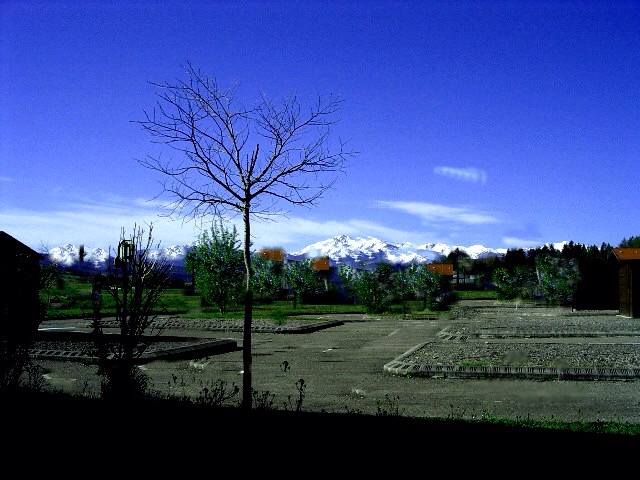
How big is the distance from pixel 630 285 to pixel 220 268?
2246 centimetres

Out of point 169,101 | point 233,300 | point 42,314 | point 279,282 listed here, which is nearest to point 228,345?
point 42,314

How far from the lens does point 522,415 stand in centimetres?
858

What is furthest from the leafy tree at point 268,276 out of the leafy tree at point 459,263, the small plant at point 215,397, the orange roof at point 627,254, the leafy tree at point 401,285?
the leafy tree at point 459,263

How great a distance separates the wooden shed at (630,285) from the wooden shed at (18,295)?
96.0ft

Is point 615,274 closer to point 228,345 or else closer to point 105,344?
point 228,345

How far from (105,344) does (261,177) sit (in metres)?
3.16

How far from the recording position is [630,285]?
101 feet

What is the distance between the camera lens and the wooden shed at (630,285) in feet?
100

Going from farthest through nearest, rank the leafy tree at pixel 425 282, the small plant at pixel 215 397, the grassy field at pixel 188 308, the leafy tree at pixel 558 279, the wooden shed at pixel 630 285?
the leafy tree at pixel 558 279 → the leafy tree at pixel 425 282 → the grassy field at pixel 188 308 → the wooden shed at pixel 630 285 → the small plant at pixel 215 397

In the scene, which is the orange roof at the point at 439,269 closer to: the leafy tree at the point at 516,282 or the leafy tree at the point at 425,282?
the leafy tree at the point at 425,282

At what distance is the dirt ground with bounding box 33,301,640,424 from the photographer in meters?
8.92

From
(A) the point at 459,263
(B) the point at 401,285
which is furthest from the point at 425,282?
(A) the point at 459,263

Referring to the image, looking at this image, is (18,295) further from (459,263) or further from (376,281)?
(459,263)

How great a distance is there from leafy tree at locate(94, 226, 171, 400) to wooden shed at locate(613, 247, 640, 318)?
2881 cm
